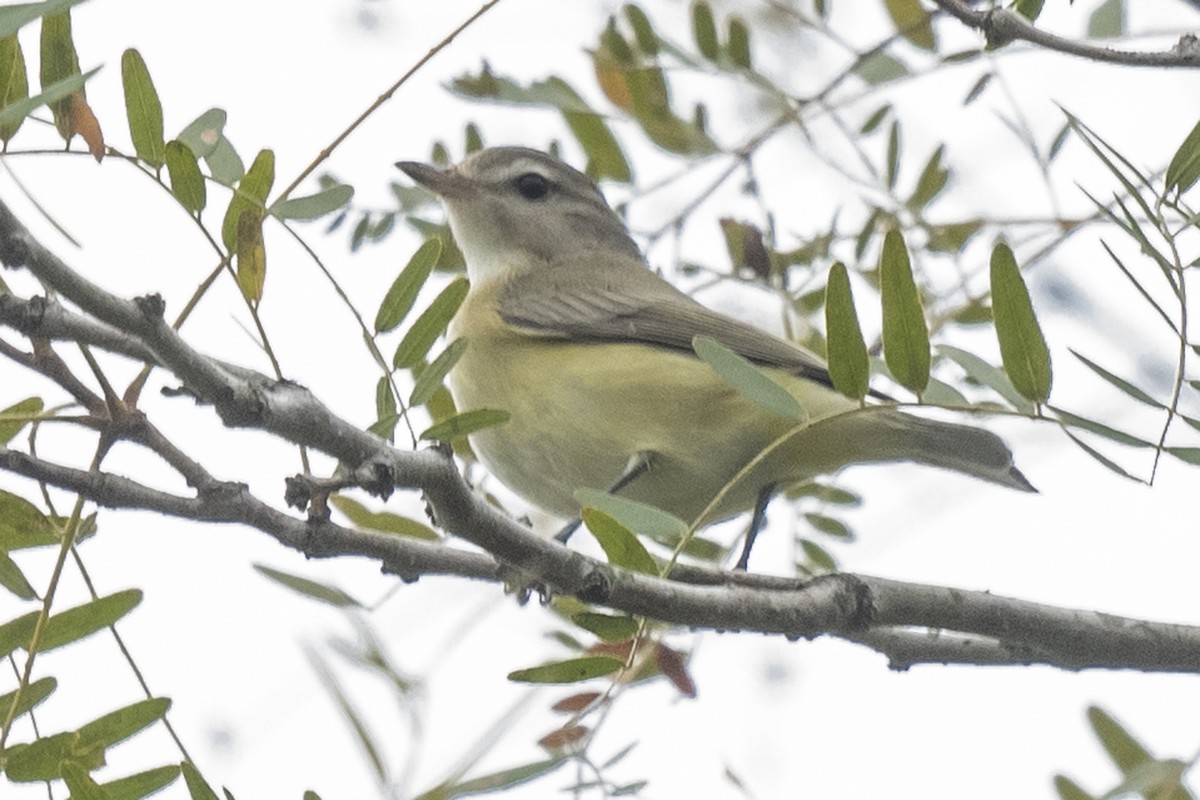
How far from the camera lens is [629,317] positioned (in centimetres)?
537

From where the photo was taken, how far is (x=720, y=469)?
4801 mm

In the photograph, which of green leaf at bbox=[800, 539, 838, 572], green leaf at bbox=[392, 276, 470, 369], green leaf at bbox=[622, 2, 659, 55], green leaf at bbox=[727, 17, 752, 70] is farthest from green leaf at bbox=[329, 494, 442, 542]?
green leaf at bbox=[727, 17, 752, 70]

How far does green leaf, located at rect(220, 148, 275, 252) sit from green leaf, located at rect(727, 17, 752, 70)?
2516 millimetres

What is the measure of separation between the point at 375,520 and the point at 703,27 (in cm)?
201

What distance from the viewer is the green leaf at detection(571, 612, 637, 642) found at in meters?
2.73

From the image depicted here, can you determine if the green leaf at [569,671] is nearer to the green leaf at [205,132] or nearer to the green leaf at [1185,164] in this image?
the green leaf at [205,132]

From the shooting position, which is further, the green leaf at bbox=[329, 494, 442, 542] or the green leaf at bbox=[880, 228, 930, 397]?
the green leaf at bbox=[329, 494, 442, 542]

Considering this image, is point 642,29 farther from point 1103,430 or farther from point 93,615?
point 93,615

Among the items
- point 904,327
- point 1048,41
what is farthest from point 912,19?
point 904,327

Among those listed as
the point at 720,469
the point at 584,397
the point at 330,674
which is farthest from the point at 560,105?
the point at 330,674

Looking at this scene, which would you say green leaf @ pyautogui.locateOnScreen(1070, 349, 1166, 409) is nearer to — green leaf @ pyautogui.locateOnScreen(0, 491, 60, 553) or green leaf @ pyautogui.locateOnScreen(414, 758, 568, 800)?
green leaf @ pyautogui.locateOnScreen(414, 758, 568, 800)

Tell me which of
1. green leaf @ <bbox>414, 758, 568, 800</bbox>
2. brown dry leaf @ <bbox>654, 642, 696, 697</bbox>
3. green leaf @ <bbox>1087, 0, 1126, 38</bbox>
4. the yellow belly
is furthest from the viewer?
the yellow belly

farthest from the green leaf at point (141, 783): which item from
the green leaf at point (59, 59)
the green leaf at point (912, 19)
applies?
the green leaf at point (912, 19)

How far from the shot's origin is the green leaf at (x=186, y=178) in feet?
8.29
